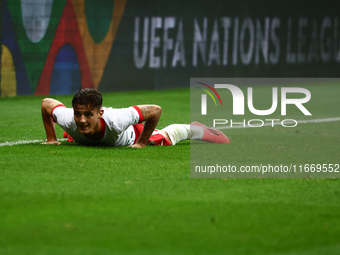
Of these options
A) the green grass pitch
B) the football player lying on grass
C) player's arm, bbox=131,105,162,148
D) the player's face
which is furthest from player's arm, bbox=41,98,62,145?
player's arm, bbox=131,105,162,148

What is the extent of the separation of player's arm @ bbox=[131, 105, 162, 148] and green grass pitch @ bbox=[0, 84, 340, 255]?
0.14 metres

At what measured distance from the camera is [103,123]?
573cm

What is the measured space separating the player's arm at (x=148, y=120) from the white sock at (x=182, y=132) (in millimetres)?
429

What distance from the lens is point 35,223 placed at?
10.9 feet

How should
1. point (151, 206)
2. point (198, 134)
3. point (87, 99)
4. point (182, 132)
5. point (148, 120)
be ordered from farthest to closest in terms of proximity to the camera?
point (198, 134) < point (182, 132) < point (148, 120) < point (87, 99) < point (151, 206)

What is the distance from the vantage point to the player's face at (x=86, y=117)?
18.1 ft

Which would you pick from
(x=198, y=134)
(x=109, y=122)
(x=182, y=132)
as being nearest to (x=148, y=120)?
(x=109, y=122)

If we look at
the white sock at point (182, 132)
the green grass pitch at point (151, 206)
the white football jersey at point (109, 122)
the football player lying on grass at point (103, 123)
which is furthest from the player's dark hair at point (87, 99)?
the white sock at point (182, 132)

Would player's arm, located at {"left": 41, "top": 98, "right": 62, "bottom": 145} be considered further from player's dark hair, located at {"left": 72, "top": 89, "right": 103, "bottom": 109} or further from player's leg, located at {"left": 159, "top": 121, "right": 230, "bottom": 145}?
player's leg, located at {"left": 159, "top": 121, "right": 230, "bottom": 145}

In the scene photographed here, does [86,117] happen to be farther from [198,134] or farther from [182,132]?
[198,134]

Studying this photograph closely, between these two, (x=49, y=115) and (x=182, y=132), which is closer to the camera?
(x=49, y=115)

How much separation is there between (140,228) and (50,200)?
841mm

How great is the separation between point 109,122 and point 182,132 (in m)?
1.20

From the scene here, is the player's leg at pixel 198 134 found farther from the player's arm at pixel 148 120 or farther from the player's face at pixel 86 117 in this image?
the player's face at pixel 86 117
